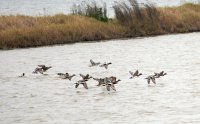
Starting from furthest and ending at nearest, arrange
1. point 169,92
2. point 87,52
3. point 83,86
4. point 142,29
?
point 142,29
point 87,52
point 83,86
point 169,92

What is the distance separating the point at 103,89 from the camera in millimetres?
17422

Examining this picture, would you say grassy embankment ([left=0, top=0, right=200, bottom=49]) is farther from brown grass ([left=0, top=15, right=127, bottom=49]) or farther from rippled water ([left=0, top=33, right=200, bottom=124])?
rippled water ([left=0, top=33, right=200, bottom=124])

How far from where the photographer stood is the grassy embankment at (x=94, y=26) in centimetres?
2730

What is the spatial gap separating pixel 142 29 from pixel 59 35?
13.6 feet

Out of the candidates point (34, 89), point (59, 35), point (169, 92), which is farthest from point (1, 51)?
point (169, 92)

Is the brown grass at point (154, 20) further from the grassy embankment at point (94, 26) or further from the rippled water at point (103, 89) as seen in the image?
the rippled water at point (103, 89)

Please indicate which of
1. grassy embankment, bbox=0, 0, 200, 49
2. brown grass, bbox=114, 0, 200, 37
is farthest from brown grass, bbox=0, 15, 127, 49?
brown grass, bbox=114, 0, 200, 37

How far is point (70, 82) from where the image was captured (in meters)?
19.0

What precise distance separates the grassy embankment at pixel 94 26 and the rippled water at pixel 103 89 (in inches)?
25.9

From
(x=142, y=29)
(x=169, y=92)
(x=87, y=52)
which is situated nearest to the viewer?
(x=169, y=92)

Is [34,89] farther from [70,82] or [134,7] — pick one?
[134,7]

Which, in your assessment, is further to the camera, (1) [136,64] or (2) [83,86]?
(1) [136,64]

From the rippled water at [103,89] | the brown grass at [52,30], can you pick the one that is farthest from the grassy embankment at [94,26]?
the rippled water at [103,89]

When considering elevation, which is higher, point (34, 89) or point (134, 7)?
point (134, 7)
